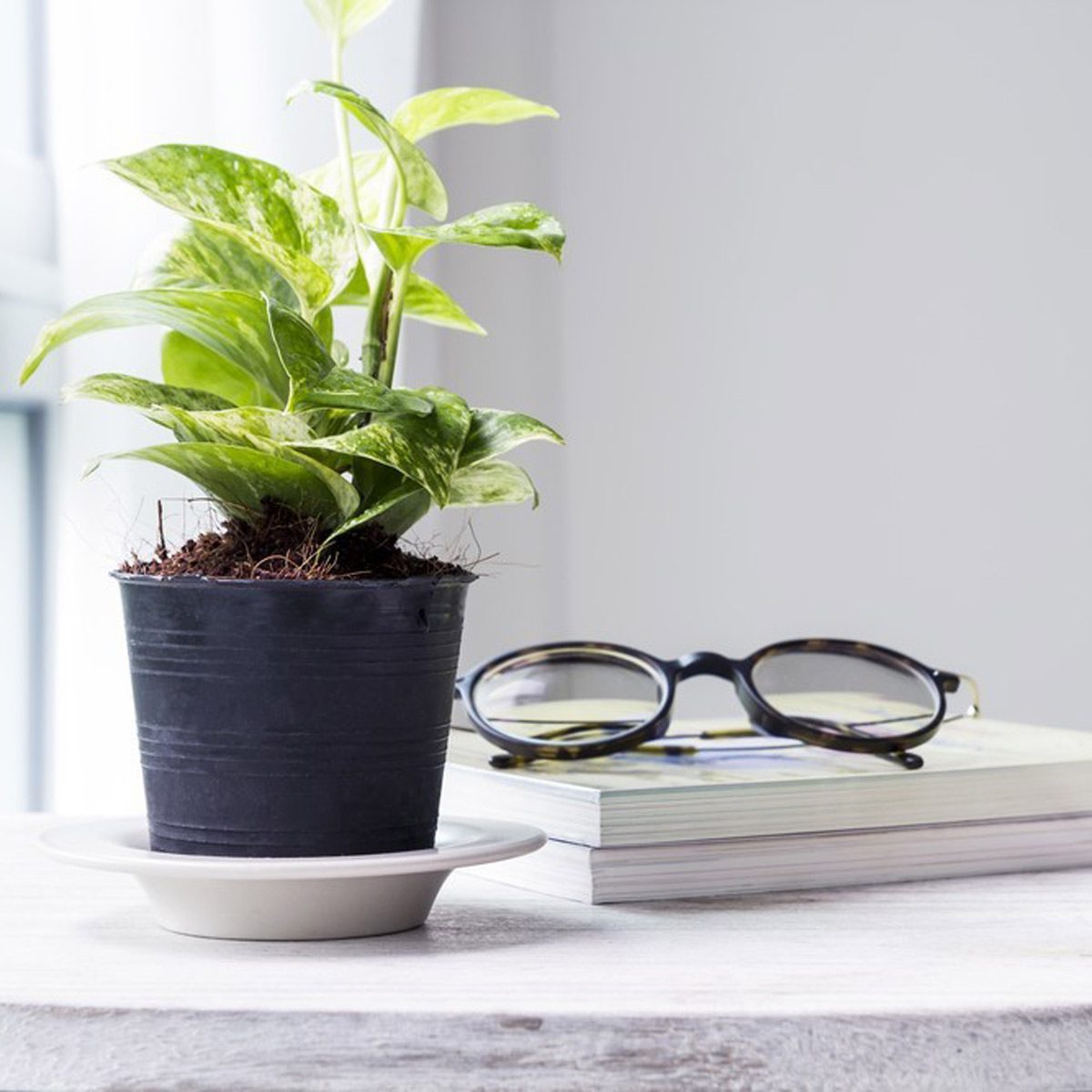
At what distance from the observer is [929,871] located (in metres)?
0.55

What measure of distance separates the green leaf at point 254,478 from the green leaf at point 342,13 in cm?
16

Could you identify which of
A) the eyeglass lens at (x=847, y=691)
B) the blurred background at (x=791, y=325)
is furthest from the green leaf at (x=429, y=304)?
the blurred background at (x=791, y=325)

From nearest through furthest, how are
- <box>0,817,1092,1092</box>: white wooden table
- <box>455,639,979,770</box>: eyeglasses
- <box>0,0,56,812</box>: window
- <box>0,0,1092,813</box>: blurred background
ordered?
1. <box>0,817,1092,1092</box>: white wooden table
2. <box>455,639,979,770</box>: eyeglasses
3. <box>0,0,56,812</box>: window
4. <box>0,0,1092,813</box>: blurred background

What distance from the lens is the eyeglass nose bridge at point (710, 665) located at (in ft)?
2.11

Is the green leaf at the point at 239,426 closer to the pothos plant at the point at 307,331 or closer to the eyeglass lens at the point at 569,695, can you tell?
the pothos plant at the point at 307,331

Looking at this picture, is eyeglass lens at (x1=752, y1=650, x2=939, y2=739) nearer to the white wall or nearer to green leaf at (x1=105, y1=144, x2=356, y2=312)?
green leaf at (x1=105, y1=144, x2=356, y2=312)

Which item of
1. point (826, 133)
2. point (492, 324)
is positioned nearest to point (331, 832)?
point (492, 324)

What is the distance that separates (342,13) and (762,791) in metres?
0.30

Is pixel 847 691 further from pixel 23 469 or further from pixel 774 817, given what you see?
pixel 23 469

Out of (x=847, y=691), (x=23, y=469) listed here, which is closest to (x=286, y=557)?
(x=847, y=691)

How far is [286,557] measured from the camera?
43 centimetres

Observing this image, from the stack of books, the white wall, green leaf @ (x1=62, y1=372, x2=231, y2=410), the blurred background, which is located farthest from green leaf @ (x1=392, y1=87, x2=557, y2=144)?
the white wall

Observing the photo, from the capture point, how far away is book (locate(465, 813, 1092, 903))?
0.51 m

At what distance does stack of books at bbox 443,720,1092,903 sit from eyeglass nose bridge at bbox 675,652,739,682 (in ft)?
0.15
